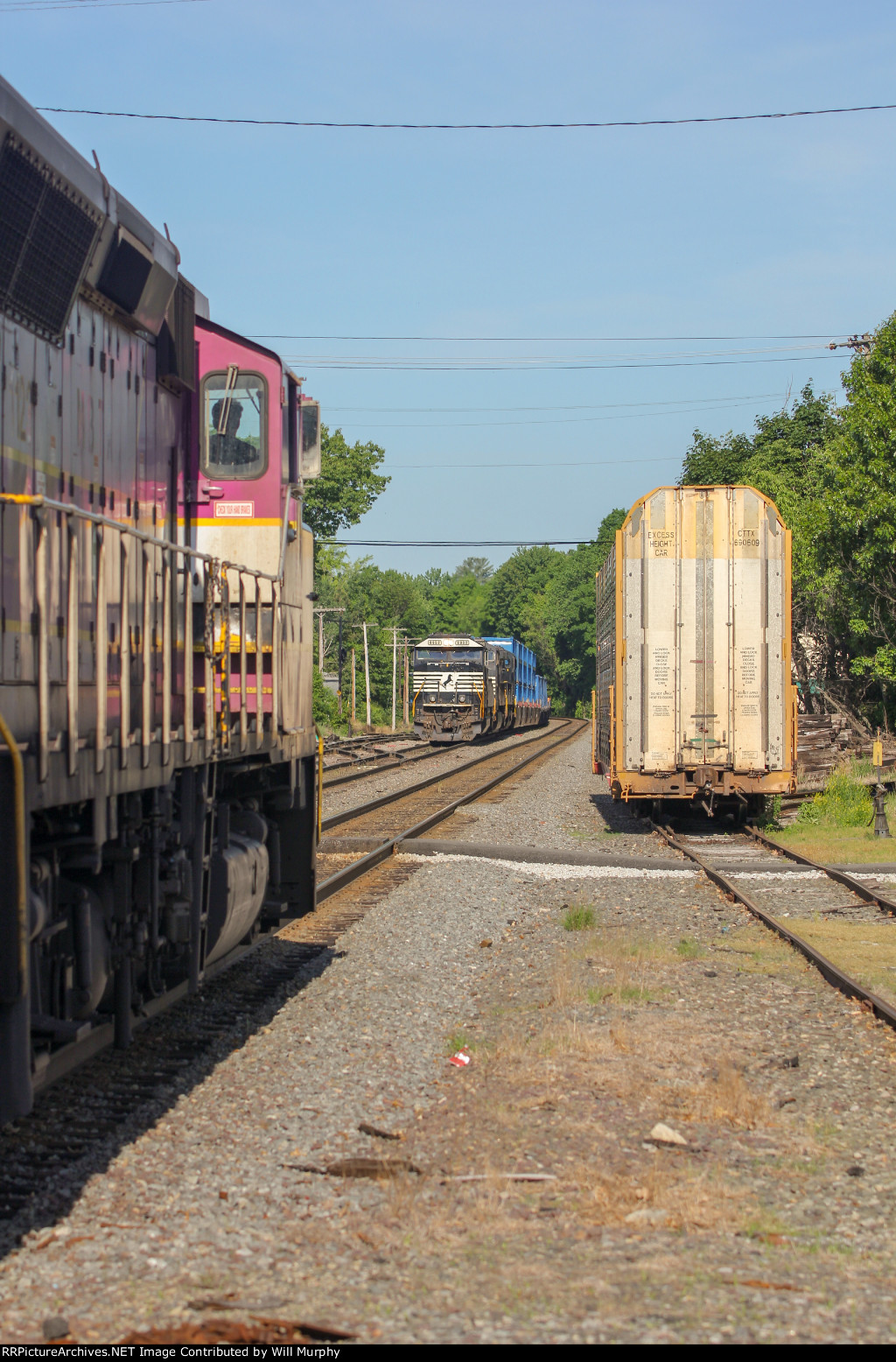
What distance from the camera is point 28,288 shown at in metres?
5.41

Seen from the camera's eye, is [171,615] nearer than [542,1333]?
No

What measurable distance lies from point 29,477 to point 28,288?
0.84 metres

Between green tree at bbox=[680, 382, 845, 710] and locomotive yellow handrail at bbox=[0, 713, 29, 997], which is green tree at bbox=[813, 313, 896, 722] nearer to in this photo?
green tree at bbox=[680, 382, 845, 710]

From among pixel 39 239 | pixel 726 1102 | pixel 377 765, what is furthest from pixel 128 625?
pixel 377 765

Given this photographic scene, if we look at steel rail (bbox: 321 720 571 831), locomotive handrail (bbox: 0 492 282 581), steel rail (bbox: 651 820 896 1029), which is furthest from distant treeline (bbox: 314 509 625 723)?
locomotive handrail (bbox: 0 492 282 581)

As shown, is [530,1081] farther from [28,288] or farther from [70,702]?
[28,288]

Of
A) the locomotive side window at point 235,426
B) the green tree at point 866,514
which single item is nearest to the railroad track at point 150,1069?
Result: the locomotive side window at point 235,426

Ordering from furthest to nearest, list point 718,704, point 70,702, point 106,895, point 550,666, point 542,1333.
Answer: point 550,666, point 718,704, point 106,895, point 70,702, point 542,1333

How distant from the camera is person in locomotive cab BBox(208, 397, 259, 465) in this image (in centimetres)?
782

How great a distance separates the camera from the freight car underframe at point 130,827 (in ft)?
12.7

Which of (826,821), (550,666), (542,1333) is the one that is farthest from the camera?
(550,666)

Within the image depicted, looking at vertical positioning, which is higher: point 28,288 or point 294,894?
point 28,288

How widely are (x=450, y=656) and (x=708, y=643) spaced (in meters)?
24.0

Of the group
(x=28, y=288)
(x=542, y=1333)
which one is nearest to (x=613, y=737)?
(x=28, y=288)
